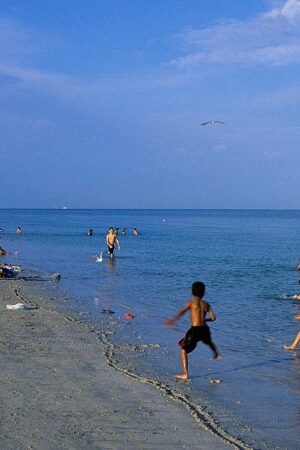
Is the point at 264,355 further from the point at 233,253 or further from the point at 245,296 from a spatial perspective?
the point at 233,253

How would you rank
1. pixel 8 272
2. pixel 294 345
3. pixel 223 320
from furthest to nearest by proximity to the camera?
1. pixel 8 272
2. pixel 223 320
3. pixel 294 345

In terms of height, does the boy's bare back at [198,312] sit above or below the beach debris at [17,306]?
above

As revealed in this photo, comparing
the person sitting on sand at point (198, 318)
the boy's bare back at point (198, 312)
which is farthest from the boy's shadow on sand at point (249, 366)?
the boy's bare back at point (198, 312)

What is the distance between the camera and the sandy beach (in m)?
6.52

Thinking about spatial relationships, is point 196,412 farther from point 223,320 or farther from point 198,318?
point 223,320

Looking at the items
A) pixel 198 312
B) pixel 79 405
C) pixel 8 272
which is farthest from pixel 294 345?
pixel 8 272

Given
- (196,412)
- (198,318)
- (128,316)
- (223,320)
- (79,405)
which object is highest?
(198,318)

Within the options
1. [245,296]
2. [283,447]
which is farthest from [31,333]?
[245,296]

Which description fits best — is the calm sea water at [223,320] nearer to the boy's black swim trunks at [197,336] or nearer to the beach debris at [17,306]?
the boy's black swim trunks at [197,336]

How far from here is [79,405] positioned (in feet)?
25.0

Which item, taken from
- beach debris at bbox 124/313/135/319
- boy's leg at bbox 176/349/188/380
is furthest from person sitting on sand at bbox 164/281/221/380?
beach debris at bbox 124/313/135/319

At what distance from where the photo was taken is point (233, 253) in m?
40.5

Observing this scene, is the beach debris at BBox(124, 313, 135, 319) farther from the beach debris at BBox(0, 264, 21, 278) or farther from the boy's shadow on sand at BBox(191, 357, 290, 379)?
the beach debris at BBox(0, 264, 21, 278)

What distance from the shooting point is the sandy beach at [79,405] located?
21.4 feet
